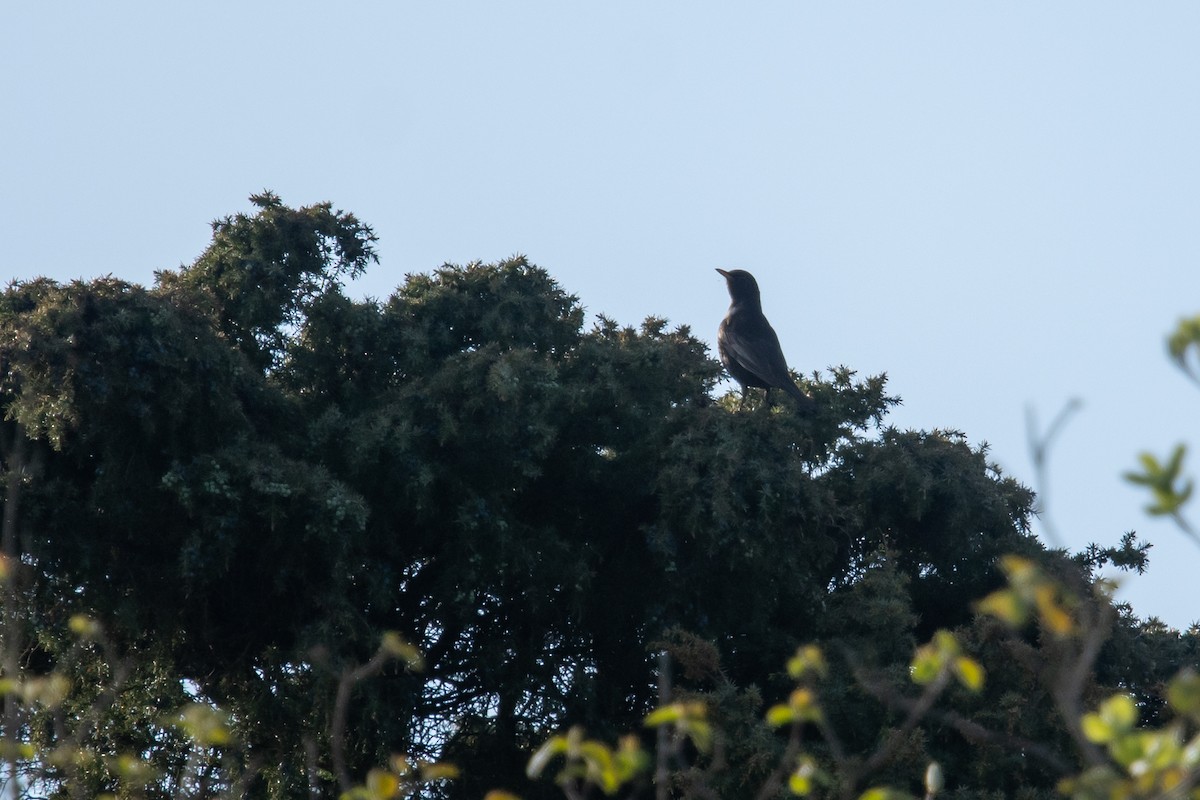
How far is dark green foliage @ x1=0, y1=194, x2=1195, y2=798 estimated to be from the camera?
26.7 ft

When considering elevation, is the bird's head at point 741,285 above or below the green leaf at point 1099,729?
above

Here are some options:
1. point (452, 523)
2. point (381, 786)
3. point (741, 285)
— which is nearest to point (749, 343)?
point (741, 285)

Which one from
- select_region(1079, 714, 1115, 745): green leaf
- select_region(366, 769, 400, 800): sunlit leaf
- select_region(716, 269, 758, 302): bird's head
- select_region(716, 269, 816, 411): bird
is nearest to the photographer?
select_region(1079, 714, 1115, 745): green leaf

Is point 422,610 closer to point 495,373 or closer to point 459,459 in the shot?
point 459,459

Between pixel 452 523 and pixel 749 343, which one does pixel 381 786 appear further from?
pixel 749 343

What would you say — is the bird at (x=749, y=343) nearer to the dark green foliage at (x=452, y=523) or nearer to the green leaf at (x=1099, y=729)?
the dark green foliage at (x=452, y=523)

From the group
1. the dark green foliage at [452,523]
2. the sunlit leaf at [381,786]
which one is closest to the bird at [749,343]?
the dark green foliage at [452,523]

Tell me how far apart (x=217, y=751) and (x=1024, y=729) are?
4025 mm

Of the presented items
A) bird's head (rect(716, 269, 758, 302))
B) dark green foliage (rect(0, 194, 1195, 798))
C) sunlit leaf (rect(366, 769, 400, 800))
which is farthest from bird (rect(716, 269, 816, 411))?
sunlit leaf (rect(366, 769, 400, 800))

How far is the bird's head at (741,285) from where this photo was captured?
14.0m

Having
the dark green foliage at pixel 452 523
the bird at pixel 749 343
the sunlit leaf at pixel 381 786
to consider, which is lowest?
the sunlit leaf at pixel 381 786

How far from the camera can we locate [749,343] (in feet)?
42.2

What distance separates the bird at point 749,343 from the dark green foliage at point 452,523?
58.9 inches

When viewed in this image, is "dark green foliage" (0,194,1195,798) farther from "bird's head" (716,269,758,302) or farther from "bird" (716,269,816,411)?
"bird's head" (716,269,758,302)
